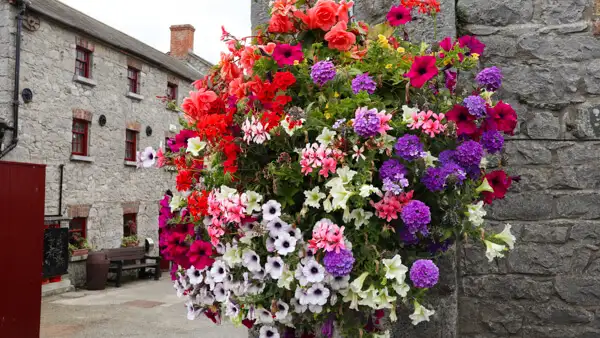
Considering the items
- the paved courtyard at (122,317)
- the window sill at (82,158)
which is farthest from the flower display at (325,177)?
the window sill at (82,158)

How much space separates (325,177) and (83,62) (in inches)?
557

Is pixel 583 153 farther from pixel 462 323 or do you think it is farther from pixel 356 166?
pixel 356 166

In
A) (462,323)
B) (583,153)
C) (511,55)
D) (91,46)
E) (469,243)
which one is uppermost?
(91,46)

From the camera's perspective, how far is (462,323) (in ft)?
11.1

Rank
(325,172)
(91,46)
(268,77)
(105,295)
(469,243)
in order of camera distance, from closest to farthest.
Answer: (325,172) < (268,77) < (469,243) < (105,295) < (91,46)

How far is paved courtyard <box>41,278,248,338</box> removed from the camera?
8.55 meters

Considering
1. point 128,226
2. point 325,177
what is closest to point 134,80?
point 128,226

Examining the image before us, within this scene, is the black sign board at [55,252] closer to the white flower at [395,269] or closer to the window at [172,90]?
the window at [172,90]

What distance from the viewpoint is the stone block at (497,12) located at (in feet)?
11.1

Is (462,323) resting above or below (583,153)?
below

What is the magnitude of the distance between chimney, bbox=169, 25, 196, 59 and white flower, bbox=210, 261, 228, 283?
23.1 metres

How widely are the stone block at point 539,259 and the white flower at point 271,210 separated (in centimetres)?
193

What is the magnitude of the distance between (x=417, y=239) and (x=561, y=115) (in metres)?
1.79

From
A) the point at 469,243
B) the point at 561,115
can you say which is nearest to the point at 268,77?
the point at 469,243
